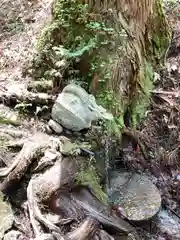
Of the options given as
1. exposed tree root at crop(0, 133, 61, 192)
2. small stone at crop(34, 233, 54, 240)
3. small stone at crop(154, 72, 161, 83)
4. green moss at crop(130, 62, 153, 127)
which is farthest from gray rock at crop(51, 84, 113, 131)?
small stone at crop(154, 72, 161, 83)

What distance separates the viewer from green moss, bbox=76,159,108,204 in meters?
3.47

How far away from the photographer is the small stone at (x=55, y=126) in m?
3.73

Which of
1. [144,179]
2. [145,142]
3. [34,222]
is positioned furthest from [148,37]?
[34,222]

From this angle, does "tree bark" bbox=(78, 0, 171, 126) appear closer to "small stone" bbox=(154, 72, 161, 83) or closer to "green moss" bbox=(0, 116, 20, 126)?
"small stone" bbox=(154, 72, 161, 83)

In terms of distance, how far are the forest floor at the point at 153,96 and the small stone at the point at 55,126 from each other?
0.33 ft

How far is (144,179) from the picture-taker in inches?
165

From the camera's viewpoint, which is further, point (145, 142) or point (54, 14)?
point (145, 142)

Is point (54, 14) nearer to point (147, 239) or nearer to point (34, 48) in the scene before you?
point (34, 48)

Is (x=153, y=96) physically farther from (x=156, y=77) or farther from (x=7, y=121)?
(x=7, y=121)

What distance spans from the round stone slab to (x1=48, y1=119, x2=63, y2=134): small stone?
2.82 ft

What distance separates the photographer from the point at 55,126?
3.73 meters

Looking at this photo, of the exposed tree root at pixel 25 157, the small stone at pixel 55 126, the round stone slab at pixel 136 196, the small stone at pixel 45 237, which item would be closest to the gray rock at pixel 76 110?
the small stone at pixel 55 126

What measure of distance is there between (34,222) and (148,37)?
116 inches

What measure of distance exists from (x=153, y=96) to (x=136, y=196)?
1.60 m
